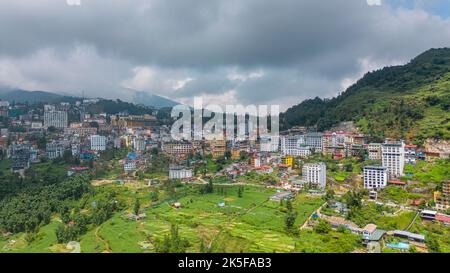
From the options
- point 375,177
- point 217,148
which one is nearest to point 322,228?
point 375,177

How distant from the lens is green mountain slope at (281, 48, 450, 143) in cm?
1505

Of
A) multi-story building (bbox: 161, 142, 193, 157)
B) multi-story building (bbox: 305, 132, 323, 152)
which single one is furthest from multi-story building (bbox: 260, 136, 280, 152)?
multi-story building (bbox: 161, 142, 193, 157)

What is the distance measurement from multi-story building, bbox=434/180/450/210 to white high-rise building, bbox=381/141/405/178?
8.51 ft

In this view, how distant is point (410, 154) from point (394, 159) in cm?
147

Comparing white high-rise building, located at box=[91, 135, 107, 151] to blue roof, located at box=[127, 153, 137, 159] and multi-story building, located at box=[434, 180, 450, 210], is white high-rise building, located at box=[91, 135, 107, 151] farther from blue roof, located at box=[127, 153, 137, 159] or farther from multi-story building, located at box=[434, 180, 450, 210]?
multi-story building, located at box=[434, 180, 450, 210]

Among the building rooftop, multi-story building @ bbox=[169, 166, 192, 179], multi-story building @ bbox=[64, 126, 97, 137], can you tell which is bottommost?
the building rooftop

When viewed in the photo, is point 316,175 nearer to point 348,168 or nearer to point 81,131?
point 348,168

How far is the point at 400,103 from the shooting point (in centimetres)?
1747

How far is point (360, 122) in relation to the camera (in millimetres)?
18219

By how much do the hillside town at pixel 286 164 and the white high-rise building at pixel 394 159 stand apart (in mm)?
33

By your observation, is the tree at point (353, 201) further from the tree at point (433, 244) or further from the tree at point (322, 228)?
the tree at point (433, 244)
